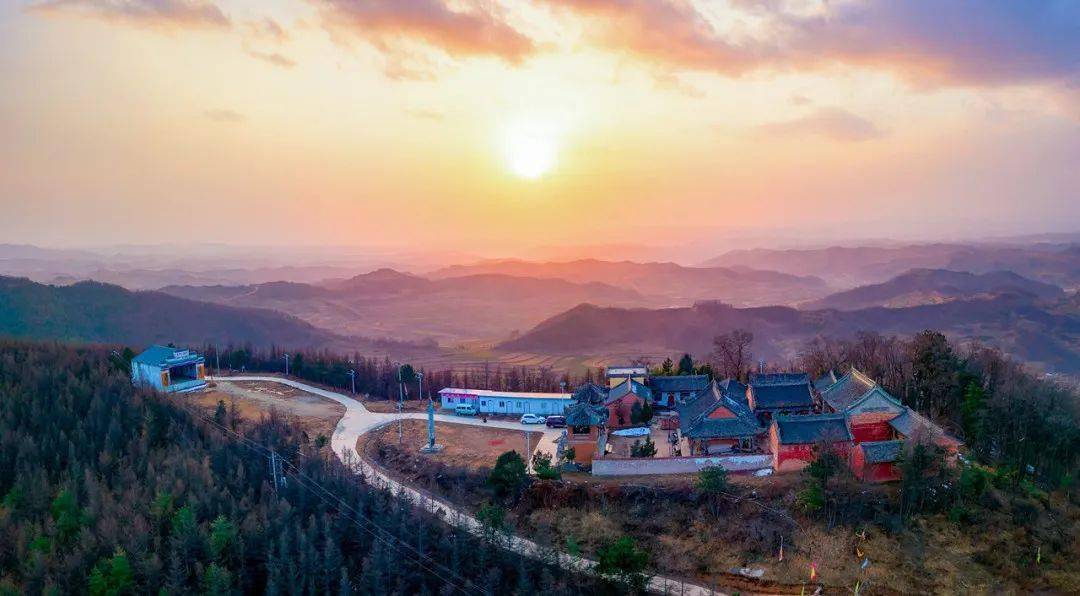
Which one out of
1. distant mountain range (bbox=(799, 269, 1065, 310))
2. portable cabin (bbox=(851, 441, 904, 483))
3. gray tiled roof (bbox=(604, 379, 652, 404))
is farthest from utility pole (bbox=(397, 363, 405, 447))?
distant mountain range (bbox=(799, 269, 1065, 310))

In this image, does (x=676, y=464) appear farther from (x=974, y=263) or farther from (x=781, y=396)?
(x=974, y=263)

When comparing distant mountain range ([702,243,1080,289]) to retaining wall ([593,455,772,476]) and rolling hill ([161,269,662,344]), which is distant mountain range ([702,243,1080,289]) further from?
retaining wall ([593,455,772,476])

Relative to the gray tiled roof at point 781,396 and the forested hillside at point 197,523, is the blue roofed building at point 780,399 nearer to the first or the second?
the gray tiled roof at point 781,396

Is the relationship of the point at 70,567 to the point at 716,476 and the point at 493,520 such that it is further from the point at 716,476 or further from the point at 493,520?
the point at 716,476

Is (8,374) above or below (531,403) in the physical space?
above

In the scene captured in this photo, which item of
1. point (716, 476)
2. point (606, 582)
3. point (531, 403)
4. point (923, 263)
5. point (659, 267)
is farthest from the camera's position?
Result: point (659, 267)

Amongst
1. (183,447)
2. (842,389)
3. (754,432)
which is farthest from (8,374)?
(842,389)
